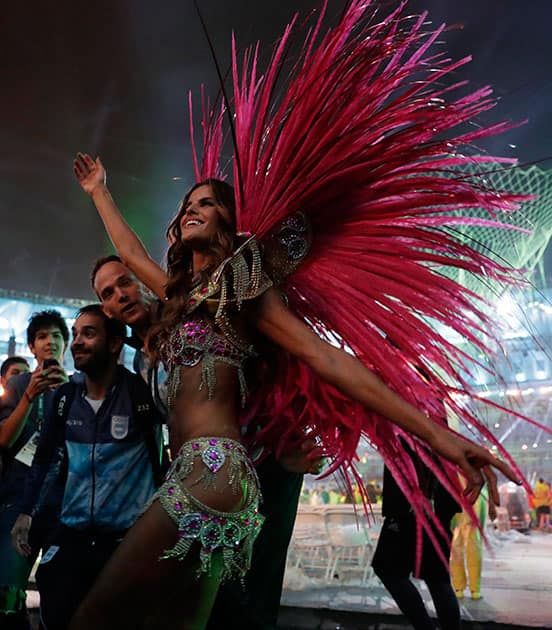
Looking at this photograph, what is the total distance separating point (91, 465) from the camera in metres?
2.00

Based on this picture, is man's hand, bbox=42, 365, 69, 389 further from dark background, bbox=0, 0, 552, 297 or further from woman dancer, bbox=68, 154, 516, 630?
dark background, bbox=0, 0, 552, 297

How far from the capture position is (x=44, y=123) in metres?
4.98

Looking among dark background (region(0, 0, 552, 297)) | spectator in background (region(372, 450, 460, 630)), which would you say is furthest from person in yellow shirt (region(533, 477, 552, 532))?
spectator in background (region(372, 450, 460, 630))

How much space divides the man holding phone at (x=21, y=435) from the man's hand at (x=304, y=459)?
3.07 ft

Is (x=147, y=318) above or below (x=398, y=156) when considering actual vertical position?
below

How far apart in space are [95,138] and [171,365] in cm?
416

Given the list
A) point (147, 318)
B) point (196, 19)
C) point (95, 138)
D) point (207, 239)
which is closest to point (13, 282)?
point (95, 138)

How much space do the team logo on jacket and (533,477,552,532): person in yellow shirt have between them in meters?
6.04

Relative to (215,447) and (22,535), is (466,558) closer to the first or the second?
(22,535)

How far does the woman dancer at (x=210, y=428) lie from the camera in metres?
1.32

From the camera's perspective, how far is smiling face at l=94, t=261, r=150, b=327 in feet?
7.39

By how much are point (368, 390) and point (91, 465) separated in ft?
3.47

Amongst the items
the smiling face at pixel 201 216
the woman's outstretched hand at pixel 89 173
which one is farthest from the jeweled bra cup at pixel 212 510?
the woman's outstretched hand at pixel 89 173

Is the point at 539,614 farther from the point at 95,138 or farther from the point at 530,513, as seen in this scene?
the point at 95,138
